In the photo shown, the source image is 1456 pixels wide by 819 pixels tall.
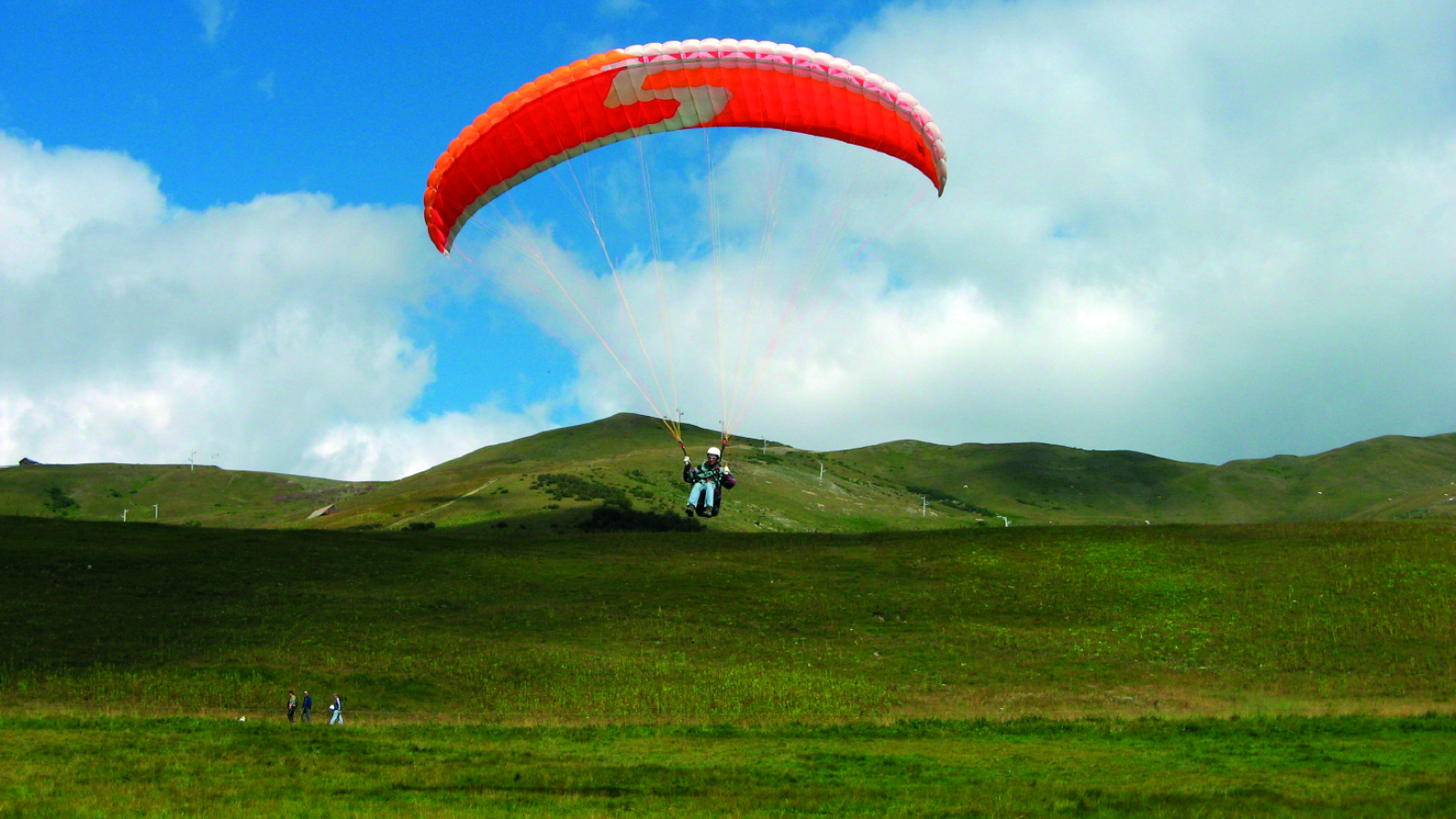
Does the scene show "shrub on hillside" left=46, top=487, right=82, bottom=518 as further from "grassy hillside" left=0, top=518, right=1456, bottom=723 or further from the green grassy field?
the green grassy field

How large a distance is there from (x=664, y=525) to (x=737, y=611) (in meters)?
27.7

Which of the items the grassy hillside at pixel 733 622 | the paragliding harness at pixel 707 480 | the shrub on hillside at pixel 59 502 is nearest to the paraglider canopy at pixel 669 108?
the paragliding harness at pixel 707 480

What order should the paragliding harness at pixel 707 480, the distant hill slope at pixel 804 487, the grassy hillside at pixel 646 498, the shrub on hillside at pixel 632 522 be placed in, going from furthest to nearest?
the distant hill slope at pixel 804 487
the grassy hillside at pixel 646 498
the shrub on hillside at pixel 632 522
the paragliding harness at pixel 707 480

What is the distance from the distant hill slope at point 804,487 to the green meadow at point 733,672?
25.5 m

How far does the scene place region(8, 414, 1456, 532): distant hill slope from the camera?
281ft

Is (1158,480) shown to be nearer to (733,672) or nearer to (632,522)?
(632,522)

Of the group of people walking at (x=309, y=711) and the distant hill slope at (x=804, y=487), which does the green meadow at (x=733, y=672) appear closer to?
the group of people walking at (x=309, y=711)

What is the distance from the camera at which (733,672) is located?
113 feet

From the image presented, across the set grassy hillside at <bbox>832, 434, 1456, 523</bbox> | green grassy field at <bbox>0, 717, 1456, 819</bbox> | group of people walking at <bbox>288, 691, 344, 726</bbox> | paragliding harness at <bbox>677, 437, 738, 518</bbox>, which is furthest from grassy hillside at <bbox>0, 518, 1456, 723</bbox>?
grassy hillside at <bbox>832, 434, 1456, 523</bbox>

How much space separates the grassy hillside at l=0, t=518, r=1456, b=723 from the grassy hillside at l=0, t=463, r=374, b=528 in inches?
3047

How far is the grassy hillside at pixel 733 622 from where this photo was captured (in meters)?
31.1

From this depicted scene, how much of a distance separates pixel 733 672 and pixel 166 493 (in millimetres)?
128907

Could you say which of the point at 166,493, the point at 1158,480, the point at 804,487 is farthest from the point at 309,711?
the point at 1158,480

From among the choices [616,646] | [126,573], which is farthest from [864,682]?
[126,573]
